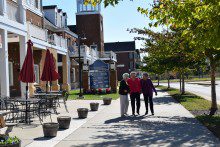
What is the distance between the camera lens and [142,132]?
33.6 feet

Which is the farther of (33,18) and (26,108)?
(33,18)

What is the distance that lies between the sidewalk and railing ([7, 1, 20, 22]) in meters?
7.89

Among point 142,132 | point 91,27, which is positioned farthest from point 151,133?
point 91,27

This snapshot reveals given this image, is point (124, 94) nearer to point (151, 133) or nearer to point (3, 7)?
Result: point (151, 133)

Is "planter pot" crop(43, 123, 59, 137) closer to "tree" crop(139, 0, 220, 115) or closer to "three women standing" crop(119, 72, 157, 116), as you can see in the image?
"tree" crop(139, 0, 220, 115)

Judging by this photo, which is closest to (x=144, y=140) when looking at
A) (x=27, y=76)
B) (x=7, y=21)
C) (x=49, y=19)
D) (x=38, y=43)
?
(x=27, y=76)

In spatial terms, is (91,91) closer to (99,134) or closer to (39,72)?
(39,72)

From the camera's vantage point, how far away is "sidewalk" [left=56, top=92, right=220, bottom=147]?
8.71m

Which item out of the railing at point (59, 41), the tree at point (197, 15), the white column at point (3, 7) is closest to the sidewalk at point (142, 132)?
the tree at point (197, 15)

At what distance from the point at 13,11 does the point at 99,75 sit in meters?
13.1

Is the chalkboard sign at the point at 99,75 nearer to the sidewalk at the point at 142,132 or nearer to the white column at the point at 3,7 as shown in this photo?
the white column at the point at 3,7

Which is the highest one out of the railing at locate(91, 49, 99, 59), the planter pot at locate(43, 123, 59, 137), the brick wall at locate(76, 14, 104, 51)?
the brick wall at locate(76, 14, 104, 51)

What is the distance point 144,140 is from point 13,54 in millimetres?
18329

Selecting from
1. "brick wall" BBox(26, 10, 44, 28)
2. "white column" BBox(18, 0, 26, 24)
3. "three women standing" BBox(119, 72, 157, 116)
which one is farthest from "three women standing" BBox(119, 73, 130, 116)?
"brick wall" BBox(26, 10, 44, 28)
